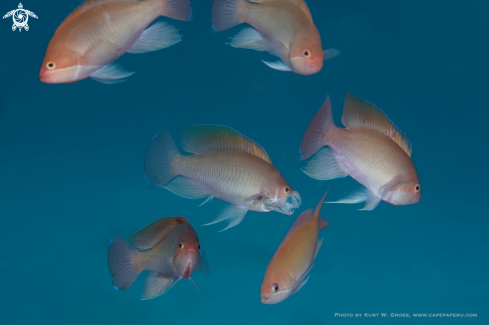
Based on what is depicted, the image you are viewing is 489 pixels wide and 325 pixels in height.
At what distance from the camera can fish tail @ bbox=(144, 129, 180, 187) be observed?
180cm

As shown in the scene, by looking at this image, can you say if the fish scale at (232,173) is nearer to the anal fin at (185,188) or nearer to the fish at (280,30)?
the anal fin at (185,188)

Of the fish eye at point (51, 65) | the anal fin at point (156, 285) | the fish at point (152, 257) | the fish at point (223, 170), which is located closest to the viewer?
the fish eye at point (51, 65)

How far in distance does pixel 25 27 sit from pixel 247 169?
3.11 m

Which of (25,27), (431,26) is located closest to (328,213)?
(431,26)

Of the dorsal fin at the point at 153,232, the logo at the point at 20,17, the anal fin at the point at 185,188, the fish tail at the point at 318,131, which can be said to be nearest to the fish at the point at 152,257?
the dorsal fin at the point at 153,232

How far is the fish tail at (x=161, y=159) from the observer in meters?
1.80

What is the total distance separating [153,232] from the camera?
1.75 meters

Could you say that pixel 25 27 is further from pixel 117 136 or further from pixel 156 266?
pixel 156 266

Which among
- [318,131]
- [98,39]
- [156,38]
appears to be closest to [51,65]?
[98,39]

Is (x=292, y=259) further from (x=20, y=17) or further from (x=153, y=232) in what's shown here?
(x=20, y=17)

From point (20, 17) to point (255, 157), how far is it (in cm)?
319

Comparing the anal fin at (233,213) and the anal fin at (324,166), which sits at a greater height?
the anal fin at (324,166)

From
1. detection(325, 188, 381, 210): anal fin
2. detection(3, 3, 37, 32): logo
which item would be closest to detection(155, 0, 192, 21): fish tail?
detection(325, 188, 381, 210): anal fin

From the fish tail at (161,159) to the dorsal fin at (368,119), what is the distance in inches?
42.4
